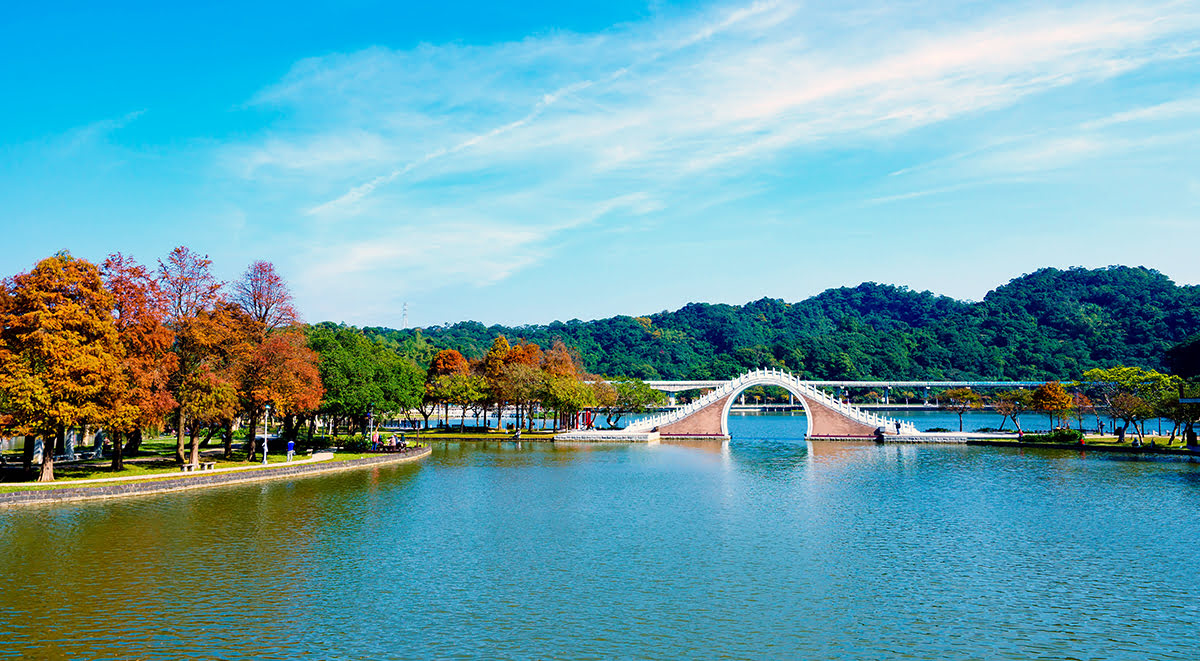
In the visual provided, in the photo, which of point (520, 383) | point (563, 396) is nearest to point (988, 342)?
point (563, 396)

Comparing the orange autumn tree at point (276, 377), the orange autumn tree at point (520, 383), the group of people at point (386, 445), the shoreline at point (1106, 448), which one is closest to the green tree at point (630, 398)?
the orange autumn tree at point (520, 383)

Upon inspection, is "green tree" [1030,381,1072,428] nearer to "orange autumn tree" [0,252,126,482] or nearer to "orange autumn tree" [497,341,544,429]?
"orange autumn tree" [497,341,544,429]

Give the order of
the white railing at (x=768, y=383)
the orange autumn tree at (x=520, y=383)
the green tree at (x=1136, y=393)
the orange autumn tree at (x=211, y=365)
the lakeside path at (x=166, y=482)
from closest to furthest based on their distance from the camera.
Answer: the lakeside path at (x=166, y=482) < the orange autumn tree at (x=211, y=365) < the green tree at (x=1136, y=393) < the white railing at (x=768, y=383) < the orange autumn tree at (x=520, y=383)

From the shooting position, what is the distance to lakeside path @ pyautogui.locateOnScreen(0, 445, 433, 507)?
30.2m

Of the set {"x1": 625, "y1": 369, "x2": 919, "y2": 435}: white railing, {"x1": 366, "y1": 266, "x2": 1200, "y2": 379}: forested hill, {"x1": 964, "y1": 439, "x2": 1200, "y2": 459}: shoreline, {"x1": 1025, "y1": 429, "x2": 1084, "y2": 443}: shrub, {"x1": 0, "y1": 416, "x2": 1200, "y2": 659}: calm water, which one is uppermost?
{"x1": 366, "y1": 266, "x2": 1200, "y2": 379}: forested hill

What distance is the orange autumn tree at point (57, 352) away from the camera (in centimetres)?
3042

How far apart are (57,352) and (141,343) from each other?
399 cm

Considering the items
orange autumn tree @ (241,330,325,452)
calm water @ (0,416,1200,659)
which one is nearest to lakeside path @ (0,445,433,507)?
calm water @ (0,416,1200,659)

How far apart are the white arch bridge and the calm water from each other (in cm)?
3113

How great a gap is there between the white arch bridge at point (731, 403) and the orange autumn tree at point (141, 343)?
38586mm

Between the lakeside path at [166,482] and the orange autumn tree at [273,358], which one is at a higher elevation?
the orange autumn tree at [273,358]

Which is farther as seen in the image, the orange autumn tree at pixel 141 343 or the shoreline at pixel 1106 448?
the shoreline at pixel 1106 448

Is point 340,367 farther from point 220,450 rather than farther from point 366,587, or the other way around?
point 366,587

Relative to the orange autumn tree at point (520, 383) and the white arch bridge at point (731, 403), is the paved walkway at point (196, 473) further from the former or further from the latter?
the white arch bridge at point (731, 403)
